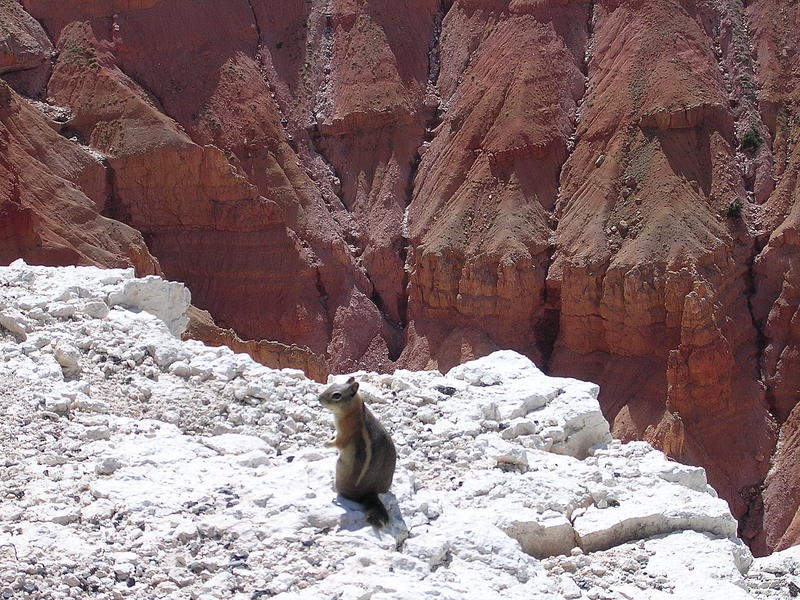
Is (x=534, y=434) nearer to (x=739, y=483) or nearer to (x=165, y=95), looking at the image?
(x=739, y=483)

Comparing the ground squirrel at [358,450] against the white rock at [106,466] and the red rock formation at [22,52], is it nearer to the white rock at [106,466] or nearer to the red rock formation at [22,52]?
the white rock at [106,466]

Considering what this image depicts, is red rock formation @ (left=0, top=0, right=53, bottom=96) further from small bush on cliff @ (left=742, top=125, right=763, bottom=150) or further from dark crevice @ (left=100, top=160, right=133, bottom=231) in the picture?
small bush on cliff @ (left=742, top=125, right=763, bottom=150)

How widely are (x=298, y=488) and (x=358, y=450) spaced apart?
0.88m

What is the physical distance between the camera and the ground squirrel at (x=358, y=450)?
1089 centimetres

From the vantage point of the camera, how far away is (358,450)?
36.0 feet

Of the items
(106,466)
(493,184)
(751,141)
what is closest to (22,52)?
(493,184)

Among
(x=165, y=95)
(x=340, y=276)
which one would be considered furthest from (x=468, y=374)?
(x=165, y=95)

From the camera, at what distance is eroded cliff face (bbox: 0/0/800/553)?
40.6 meters

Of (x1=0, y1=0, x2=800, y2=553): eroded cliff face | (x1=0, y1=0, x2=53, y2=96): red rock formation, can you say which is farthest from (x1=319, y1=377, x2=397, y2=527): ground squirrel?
(x1=0, y1=0, x2=53, y2=96): red rock formation

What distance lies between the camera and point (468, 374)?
1488cm

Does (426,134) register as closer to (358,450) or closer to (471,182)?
(471,182)

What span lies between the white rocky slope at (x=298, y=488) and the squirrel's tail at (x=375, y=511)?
4.1 inches

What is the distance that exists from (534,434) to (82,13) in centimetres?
4026

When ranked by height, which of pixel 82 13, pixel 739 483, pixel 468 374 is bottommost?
pixel 739 483
